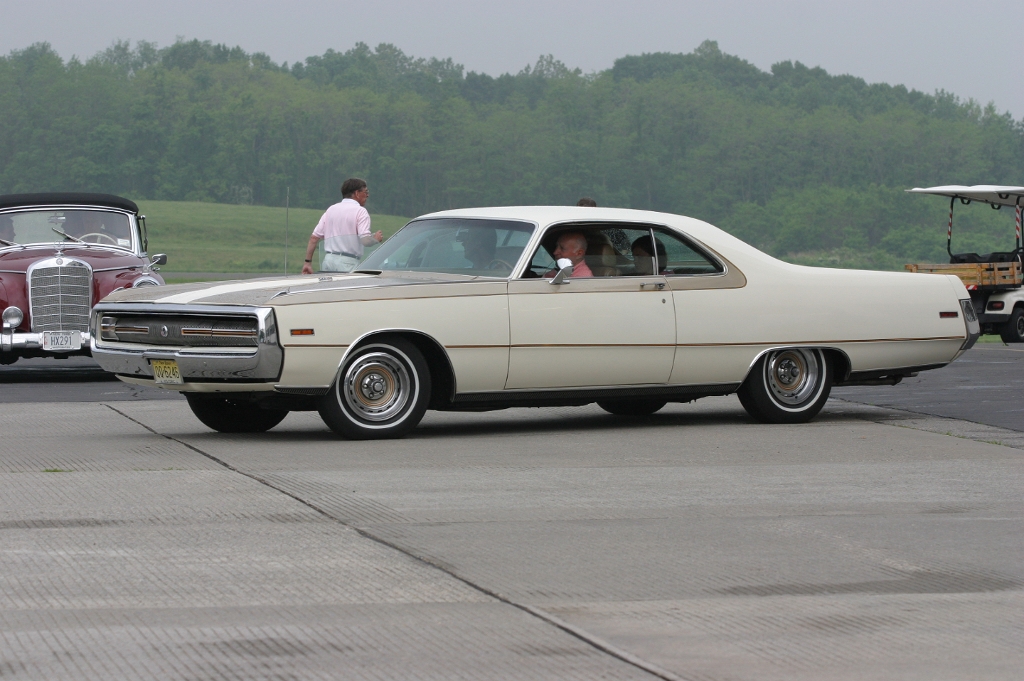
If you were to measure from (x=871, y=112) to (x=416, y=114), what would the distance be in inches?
2123

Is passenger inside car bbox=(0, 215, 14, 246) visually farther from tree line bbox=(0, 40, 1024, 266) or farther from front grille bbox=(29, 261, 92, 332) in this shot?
tree line bbox=(0, 40, 1024, 266)

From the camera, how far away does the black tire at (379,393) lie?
907 centimetres

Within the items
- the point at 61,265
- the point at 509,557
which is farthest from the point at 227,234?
the point at 509,557

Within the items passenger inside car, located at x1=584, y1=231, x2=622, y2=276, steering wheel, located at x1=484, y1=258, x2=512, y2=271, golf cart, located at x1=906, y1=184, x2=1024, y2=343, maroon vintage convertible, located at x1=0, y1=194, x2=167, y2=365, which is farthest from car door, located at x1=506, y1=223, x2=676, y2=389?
golf cart, located at x1=906, y1=184, x2=1024, y2=343

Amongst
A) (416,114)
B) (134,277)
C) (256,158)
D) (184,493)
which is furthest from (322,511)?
(416,114)

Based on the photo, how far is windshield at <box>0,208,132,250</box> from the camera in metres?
16.0

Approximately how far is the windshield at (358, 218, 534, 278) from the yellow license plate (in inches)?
68.3

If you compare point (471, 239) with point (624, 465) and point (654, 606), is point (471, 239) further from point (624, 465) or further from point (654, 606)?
point (654, 606)

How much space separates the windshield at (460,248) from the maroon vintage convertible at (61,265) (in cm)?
517

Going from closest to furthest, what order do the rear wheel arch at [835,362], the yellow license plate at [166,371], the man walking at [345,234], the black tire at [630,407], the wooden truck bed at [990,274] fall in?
the yellow license plate at [166,371]
the rear wheel arch at [835,362]
the black tire at [630,407]
the man walking at [345,234]
the wooden truck bed at [990,274]

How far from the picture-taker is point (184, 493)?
23.3 ft

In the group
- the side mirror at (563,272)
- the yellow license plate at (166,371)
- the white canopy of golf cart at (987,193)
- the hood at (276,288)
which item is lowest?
the yellow license plate at (166,371)

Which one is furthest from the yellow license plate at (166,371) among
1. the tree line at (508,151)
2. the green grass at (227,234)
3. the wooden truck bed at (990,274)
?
the tree line at (508,151)

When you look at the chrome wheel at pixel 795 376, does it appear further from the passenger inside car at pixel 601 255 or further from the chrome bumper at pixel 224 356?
the chrome bumper at pixel 224 356
